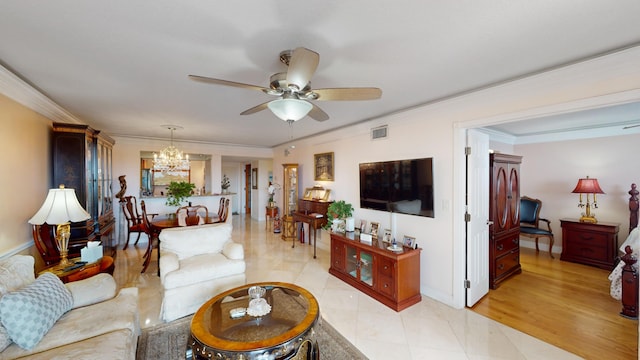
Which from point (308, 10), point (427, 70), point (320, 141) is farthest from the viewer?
point (320, 141)

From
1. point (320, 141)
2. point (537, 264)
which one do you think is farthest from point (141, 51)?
point (537, 264)

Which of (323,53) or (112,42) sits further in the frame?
(323,53)

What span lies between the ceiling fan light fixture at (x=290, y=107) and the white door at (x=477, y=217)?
2.11m

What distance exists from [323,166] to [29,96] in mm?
4088

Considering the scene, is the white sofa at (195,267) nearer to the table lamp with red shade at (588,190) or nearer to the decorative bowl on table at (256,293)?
the decorative bowl on table at (256,293)

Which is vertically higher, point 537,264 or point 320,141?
point 320,141

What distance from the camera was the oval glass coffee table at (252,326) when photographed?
143cm

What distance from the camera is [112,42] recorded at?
1.71 metres

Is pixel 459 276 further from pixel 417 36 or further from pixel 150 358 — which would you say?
pixel 150 358

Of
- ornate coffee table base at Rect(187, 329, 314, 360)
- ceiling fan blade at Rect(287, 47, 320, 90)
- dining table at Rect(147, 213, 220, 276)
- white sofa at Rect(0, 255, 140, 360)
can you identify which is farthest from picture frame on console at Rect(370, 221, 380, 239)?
dining table at Rect(147, 213, 220, 276)

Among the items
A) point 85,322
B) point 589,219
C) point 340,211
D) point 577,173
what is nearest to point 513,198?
point 589,219

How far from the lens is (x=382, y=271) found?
291 centimetres

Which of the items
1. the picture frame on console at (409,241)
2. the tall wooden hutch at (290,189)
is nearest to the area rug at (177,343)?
the picture frame on console at (409,241)

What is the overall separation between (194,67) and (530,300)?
174 inches
